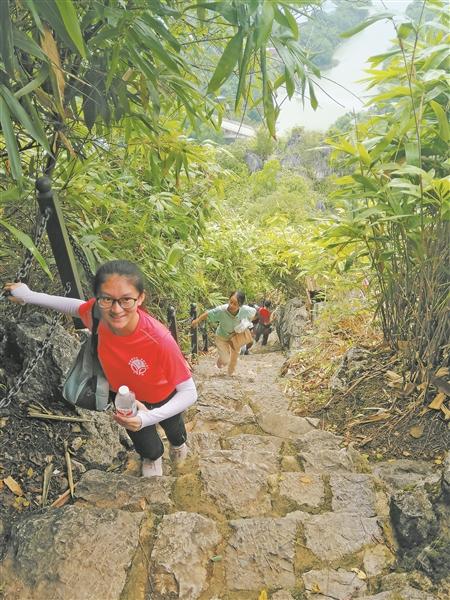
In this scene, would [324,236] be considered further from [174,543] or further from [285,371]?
[285,371]

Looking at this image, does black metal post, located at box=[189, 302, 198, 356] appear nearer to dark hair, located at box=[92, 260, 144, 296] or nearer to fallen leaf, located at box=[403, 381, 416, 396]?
fallen leaf, located at box=[403, 381, 416, 396]

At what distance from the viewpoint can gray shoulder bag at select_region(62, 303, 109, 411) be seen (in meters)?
2.40

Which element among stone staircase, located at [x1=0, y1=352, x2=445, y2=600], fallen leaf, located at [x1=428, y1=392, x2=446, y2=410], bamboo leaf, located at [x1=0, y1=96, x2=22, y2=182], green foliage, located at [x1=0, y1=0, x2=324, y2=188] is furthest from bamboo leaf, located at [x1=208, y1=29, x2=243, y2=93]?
fallen leaf, located at [x1=428, y1=392, x2=446, y2=410]

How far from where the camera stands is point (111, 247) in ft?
12.2

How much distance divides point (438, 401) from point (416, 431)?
23 cm

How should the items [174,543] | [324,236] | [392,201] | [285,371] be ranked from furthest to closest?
[285,371] < [324,236] < [392,201] < [174,543]

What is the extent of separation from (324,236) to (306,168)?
25977 millimetres

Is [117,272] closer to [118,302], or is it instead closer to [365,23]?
[118,302]

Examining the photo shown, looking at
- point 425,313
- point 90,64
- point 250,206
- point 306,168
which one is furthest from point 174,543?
point 306,168

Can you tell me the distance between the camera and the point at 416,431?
3.29m

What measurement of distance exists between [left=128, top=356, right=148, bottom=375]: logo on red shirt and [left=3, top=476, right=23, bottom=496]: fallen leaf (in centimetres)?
72

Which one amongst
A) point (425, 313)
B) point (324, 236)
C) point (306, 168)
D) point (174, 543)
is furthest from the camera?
point (306, 168)

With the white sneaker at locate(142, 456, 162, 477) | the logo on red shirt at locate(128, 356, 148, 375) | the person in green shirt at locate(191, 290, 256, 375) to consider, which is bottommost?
the person in green shirt at locate(191, 290, 256, 375)

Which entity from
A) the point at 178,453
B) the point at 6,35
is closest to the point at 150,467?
the point at 178,453
